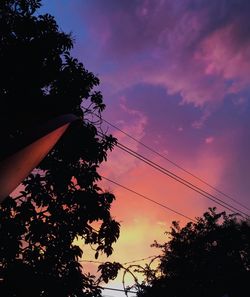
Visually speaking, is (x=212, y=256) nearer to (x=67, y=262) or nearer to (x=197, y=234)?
(x=197, y=234)

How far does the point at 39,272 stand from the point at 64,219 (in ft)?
5.36

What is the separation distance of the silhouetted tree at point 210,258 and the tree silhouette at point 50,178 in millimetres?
20413

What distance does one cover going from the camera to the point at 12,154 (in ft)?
4.89

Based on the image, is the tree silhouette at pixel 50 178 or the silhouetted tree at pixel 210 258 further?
the silhouetted tree at pixel 210 258

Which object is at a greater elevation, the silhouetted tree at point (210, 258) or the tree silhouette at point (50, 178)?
the silhouetted tree at point (210, 258)

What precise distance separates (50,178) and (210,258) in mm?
29971

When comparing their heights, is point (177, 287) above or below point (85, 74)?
above

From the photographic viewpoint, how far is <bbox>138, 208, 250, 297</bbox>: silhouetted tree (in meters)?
30.6

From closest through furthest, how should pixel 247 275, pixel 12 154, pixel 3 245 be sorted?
pixel 12 154, pixel 3 245, pixel 247 275

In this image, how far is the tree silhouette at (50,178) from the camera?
27.0 ft

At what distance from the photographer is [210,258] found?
34.9 meters

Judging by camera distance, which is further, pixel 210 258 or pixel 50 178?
pixel 210 258

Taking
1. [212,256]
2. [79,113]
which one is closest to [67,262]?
[79,113]

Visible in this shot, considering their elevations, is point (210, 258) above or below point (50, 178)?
above
